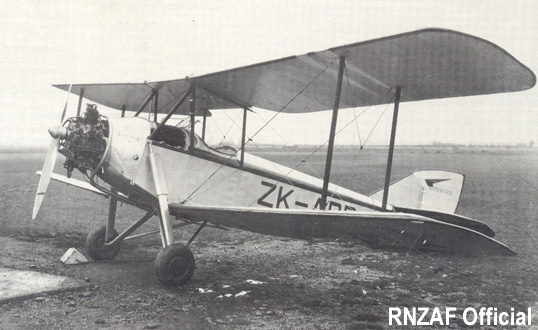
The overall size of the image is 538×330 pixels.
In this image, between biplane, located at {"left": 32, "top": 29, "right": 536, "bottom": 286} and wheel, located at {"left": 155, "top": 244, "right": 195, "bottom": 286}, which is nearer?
biplane, located at {"left": 32, "top": 29, "right": 536, "bottom": 286}

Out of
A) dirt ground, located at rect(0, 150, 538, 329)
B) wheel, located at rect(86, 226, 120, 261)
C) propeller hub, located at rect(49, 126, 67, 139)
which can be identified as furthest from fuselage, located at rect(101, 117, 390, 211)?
wheel, located at rect(86, 226, 120, 261)

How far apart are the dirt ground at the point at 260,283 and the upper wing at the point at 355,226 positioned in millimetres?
714

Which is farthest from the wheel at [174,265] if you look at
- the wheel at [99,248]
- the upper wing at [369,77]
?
the upper wing at [369,77]

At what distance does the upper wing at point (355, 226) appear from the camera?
14.1 ft

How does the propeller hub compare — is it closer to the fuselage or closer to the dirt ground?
the fuselage

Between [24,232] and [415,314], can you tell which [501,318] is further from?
[24,232]

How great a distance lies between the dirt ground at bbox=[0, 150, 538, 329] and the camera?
4426mm

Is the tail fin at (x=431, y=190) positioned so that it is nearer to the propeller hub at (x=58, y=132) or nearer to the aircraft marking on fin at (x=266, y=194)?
the aircraft marking on fin at (x=266, y=194)

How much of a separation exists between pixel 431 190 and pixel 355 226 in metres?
3.82

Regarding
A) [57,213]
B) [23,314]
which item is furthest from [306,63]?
[57,213]

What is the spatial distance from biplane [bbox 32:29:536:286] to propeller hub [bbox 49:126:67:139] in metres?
0.01

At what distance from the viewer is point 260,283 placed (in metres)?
5.86

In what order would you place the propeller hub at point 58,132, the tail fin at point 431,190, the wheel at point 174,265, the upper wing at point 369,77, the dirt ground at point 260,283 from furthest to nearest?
1. the tail fin at point 431,190
2. the propeller hub at point 58,132
3. the wheel at point 174,265
4. the dirt ground at point 260,283
5. the upper wing at point 369,77

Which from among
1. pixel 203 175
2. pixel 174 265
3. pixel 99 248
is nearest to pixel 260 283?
pixel 174 265
